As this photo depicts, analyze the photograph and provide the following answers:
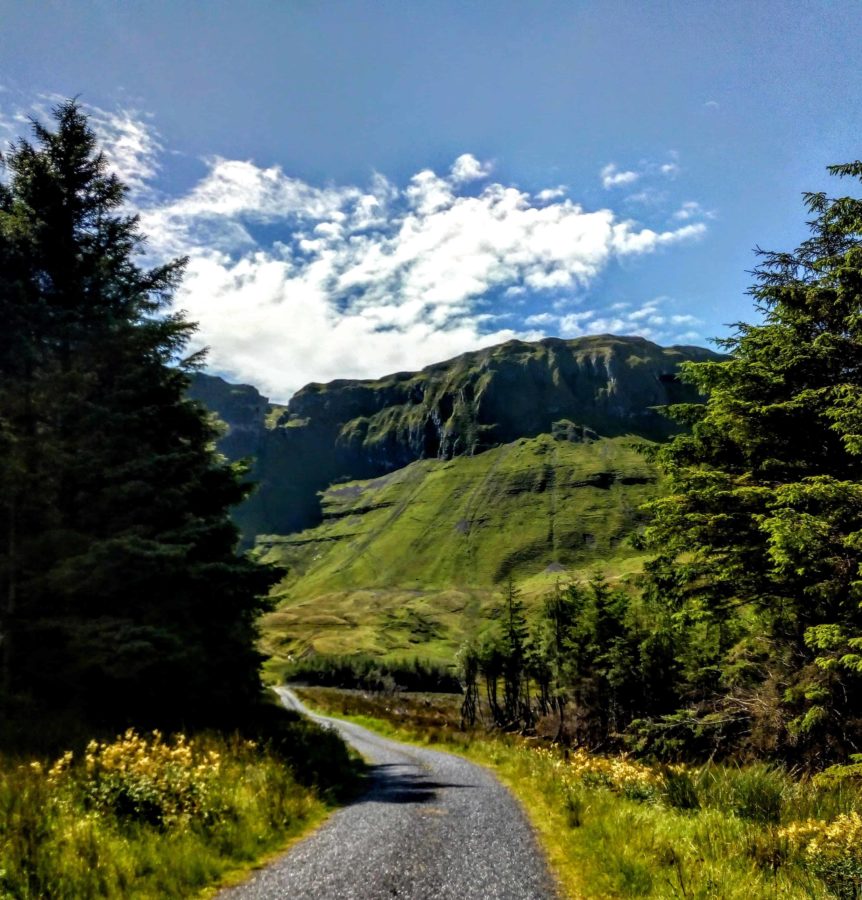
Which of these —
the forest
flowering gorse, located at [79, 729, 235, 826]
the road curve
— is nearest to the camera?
the road curve

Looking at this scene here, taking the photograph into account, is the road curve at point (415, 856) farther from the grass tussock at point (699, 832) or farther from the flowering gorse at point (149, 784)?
the flowering gorse at point (149, 784)

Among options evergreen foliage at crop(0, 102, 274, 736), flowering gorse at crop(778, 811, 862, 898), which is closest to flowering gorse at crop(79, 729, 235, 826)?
evergreen foliage at crop(0, 102, 274, 736)

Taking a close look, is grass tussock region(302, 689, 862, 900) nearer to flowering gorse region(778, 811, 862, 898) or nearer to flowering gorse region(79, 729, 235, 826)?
flowering gorse region(778, 811, 862, 898)

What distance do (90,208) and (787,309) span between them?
62.6 feet

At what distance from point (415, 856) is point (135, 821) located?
3.71 metres

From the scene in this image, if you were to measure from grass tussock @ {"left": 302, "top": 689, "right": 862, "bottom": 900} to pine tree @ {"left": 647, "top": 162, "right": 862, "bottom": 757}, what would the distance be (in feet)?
6.64

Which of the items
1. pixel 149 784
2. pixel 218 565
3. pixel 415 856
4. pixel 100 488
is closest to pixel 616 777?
pixel 415 856

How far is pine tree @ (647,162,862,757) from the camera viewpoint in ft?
37.1

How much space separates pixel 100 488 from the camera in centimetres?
1376

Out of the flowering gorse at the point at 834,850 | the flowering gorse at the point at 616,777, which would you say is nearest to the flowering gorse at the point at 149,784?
the flowering gorse at the point at 616,777

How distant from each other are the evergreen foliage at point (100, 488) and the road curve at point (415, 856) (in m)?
5.49

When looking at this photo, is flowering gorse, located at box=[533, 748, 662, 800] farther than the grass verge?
Yes

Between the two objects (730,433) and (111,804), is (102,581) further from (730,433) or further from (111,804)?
(730,433)

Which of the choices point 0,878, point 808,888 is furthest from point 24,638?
point 808,888
